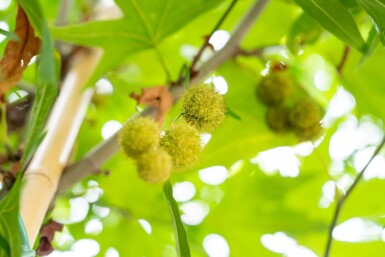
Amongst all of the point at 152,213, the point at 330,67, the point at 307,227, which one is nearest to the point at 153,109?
the point at 152,213

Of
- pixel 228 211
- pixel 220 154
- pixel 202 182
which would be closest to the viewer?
pixel 220 154

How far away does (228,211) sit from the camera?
131 centimetres

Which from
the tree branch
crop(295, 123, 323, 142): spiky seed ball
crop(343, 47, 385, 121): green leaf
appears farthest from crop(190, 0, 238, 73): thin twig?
crop(343, 47, 385, 121): green leaf

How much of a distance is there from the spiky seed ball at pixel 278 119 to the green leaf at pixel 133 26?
27 cm

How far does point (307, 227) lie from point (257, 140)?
227 mm

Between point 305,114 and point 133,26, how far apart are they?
36 cm

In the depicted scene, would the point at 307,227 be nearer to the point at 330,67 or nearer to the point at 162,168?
the point at 330,67

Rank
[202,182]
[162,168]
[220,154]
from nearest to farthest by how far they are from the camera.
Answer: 1. [162,168]
2. [220,154]
3. [202,182]

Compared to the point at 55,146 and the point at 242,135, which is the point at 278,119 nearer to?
the point at 242,135

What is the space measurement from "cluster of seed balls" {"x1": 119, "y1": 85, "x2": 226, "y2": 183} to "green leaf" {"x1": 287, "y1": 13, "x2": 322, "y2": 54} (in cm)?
29

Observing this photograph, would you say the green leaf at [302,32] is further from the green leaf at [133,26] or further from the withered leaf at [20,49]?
the withered leaf at [20,49]

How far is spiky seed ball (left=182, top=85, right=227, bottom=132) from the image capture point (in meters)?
0.78

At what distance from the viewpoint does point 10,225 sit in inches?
24.5

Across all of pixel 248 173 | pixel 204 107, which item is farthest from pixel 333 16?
pixel 248 173
